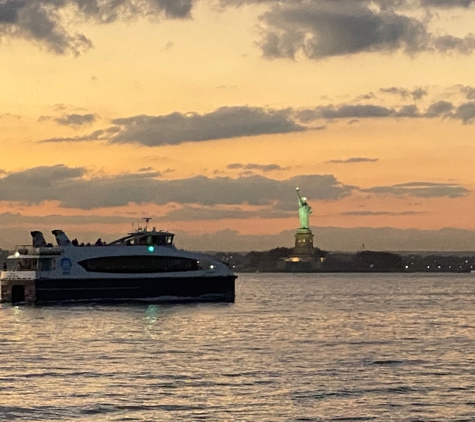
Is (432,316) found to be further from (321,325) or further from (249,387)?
(249,387)

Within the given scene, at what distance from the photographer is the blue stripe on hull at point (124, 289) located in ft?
289

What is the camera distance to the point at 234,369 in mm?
42438

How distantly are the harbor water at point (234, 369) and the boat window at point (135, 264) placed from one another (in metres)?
14.5

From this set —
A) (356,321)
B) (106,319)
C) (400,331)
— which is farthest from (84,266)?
(400,331)

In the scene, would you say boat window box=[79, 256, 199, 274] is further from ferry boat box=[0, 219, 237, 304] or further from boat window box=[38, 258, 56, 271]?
boat window box=[38, 258, 56, 271]

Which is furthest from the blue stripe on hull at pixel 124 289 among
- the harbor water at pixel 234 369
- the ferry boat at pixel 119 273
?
the harbor water at pixel 234 369

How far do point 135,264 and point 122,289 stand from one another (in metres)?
2.36

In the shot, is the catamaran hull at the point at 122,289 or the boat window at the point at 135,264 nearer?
the catamaran hull at the point at 122,289

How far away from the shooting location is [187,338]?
57.9 metres

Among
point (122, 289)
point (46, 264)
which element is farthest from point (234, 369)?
point (46, 264)

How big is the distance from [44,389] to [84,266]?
2066 inches

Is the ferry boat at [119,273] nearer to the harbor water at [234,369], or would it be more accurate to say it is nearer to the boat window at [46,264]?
the boat window at [46,264]

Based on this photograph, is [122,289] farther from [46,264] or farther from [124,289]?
[46,264]

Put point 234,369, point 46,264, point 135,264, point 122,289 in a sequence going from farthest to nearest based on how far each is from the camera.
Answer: point 135,264
point 46,264
point 122,289
point 234,369
